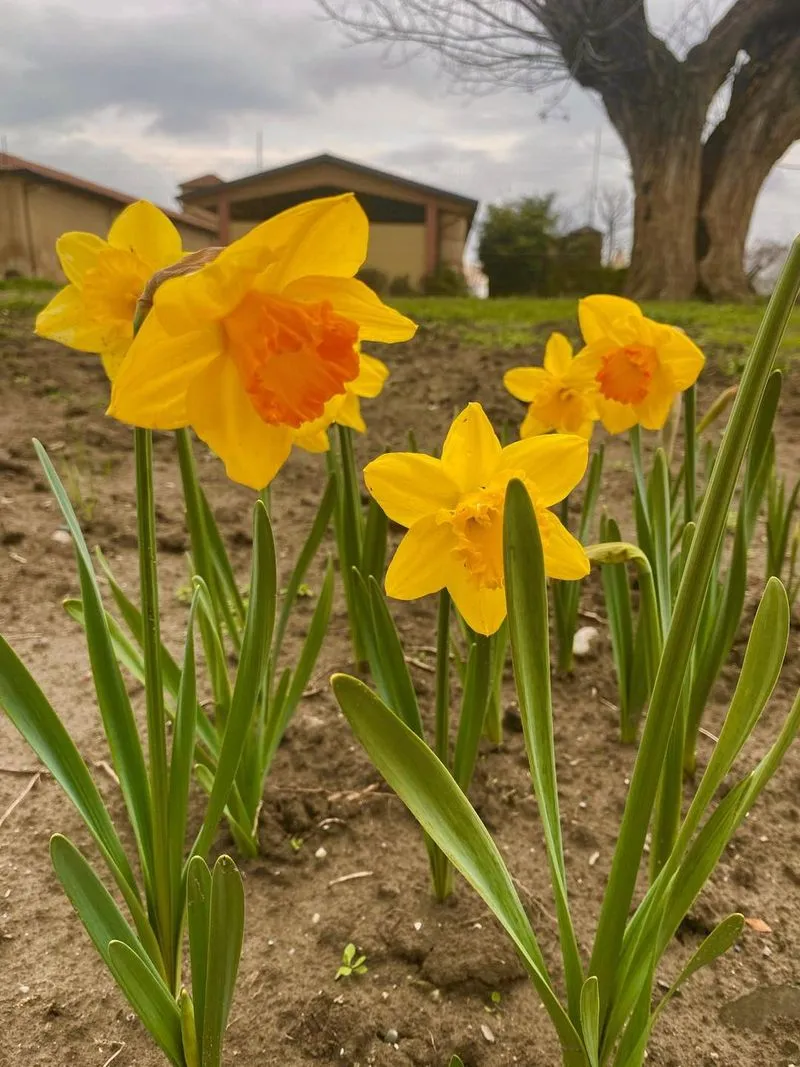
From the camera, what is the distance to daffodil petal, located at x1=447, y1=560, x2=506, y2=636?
781 mm

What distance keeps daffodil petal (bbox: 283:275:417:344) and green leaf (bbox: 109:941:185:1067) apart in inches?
21.6

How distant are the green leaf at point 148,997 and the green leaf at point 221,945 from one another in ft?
0.15

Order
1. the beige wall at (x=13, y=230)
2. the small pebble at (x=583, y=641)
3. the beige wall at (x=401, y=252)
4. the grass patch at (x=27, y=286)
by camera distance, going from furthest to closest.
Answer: the beige wall at (x=401, y=252) < the beige wall at (x=13, y=230) < the grass patch at (x=27, y=286) < the small pebble at (x=583, y=641)

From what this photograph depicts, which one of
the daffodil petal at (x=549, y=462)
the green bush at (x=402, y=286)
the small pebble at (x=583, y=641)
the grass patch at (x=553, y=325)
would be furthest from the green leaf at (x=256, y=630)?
the green bush at (x=402, y=286)

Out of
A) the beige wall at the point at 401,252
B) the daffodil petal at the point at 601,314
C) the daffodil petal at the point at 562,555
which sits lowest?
the daffodil petal at the point at 562,555

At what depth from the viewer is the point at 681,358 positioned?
116 cm

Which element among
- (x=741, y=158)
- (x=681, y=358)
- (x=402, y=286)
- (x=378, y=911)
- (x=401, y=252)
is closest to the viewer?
(x=378, y=911)

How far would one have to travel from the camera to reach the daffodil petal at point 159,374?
1.83 ft

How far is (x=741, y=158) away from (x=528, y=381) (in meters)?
12.2

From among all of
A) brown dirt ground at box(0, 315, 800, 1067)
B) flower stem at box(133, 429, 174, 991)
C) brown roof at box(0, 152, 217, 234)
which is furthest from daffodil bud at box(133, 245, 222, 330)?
brown roof at box(0, 152, 217, 234)

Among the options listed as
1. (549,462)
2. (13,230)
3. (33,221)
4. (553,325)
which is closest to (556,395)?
(549,462)

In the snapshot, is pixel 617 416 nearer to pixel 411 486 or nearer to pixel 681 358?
pixel 681 358

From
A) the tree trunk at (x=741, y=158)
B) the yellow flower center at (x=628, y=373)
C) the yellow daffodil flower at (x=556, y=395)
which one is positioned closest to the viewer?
the yellow flower center at (x=628, y=373)

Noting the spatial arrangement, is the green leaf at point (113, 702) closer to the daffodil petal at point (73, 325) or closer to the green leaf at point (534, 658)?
the daffodil petal at point (73, 325)
